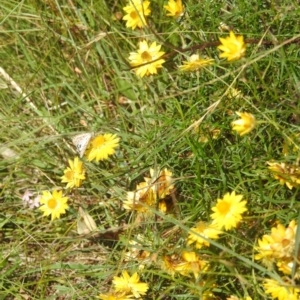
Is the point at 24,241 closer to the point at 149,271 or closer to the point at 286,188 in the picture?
the point at 149,271

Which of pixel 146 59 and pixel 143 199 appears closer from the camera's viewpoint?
pixel 143 199

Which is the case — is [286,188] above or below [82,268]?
above

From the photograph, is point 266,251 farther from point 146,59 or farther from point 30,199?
point 30,199

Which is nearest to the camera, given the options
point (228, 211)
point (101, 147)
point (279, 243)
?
point (279, 243)

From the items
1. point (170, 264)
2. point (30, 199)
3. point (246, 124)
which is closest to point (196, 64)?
point (246, 124)

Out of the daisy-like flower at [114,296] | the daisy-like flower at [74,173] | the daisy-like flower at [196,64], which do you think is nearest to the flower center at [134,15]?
the daisy-like flower at [196,64]

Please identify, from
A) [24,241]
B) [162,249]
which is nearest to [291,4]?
[162,249]

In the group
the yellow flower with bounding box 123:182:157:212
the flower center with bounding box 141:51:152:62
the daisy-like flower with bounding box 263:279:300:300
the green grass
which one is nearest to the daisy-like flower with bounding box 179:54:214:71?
the green grass
